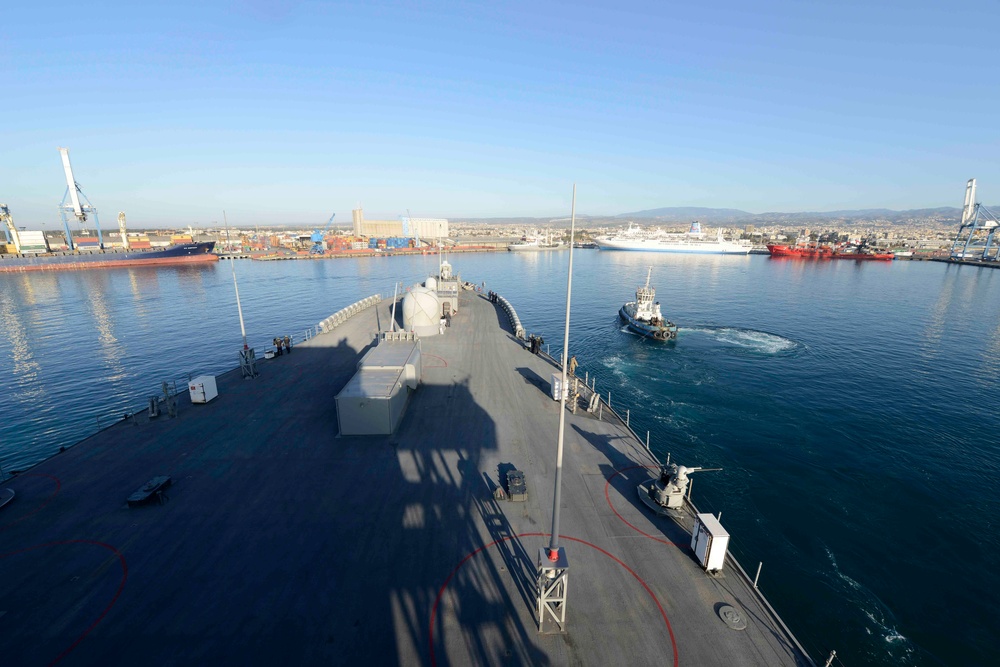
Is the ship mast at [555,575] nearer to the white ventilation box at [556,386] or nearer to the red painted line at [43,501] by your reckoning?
the white ventilation box at [556,386]

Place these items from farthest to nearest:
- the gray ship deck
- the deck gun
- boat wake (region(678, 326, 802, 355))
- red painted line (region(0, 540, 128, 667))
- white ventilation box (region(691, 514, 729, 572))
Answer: boat wake (region(678, 326, 802, 355)), the deck gun, white ventilation box (region(691, 514, 729, 572)), the gray ship deck, red painted line (region(0, 540, 128, 667))

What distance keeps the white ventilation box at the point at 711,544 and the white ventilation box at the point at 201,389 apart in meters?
32.4

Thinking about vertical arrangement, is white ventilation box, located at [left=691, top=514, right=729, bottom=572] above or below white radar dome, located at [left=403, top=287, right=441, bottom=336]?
below

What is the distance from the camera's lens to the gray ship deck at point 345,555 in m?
12.7

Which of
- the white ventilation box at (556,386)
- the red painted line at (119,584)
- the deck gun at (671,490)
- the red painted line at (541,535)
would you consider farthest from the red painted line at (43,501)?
the deck gun at (671,490)

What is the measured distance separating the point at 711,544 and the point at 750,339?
59.2m

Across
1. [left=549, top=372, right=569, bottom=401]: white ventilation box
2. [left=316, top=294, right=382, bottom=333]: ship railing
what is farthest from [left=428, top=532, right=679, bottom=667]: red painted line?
[left=316, top=294, right=382, bottom=333]: ship railing

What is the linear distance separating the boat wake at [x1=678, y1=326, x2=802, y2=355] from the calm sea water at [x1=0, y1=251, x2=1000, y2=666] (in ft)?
1.80

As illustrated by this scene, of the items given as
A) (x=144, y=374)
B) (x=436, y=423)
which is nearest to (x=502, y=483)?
(x=436, y=423)

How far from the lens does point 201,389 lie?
95.5ft

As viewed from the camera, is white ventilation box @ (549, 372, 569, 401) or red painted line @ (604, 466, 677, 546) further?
white ventilation box @ (549, 372, 569, 401)

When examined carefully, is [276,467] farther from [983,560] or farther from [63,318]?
[63,318]

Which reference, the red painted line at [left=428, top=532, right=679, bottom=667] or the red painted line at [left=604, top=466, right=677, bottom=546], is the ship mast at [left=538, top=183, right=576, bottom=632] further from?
the red painted line at [left=604, top=466, right=677, bottom=546]

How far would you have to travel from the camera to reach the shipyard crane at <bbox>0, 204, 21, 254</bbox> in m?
161
